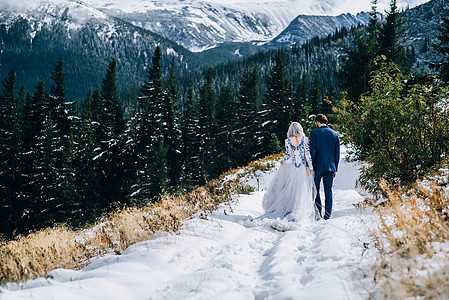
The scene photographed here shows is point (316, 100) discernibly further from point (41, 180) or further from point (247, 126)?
point (41, 180)

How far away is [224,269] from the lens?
3844 mm

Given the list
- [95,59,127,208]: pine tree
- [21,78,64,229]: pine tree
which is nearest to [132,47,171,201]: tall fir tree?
[95,59,127,208]: pine tree

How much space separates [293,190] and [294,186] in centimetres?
10

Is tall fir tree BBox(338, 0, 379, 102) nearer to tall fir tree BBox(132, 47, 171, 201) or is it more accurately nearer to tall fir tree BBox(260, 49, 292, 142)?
tall fir tree BBox(132, 47, 171, 201)

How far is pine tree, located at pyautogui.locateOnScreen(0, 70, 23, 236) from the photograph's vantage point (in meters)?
28.7

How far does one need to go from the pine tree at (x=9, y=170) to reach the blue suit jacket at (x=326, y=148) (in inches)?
1244

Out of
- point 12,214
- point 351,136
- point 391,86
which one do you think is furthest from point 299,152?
point 12,214

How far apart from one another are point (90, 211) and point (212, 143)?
2295cm

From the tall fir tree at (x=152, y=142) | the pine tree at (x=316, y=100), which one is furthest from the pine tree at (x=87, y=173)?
the pine tree at (x=316, y=100)

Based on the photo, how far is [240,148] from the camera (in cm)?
4722

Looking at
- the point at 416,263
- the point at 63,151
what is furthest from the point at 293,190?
the point at 63,151

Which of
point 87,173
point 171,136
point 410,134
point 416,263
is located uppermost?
point 410,134

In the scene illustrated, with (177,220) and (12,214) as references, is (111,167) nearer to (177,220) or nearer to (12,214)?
(12,214)

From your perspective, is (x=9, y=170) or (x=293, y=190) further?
(x=9, y=170)
